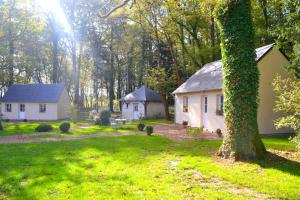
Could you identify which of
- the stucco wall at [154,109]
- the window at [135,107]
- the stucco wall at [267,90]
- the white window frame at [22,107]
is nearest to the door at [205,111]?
the stucco wall at [267,90]

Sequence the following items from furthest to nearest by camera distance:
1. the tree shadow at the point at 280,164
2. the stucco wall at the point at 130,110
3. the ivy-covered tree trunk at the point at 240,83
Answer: the stucco wall at the point at 130,110 → the ivy-covered tree trunk at the point at 240,83 → the tree shadow at the point at 280,164

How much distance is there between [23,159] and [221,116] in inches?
471

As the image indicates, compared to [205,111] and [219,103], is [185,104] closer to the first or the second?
[205,111]

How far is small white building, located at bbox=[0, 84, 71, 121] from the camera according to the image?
33250 millimetres

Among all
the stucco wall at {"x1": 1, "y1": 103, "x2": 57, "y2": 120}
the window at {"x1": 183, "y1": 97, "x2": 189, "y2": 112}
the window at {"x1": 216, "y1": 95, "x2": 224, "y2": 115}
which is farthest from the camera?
the stucco wall at {"x1": 1, "y1": 103, "x2": 57, "y2": 120}

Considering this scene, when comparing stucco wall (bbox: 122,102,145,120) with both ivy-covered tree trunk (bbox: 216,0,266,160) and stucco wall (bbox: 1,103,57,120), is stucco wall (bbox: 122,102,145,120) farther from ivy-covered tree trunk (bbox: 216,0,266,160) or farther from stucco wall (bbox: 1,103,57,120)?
ivy-covered tree trunk (bbox: 216,0,266,160)

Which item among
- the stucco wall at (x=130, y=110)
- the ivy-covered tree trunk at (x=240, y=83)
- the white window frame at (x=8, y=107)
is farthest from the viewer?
the white window frame at (x=8, y=107)

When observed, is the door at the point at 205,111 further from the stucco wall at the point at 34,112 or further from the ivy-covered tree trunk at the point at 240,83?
the stucco wall at the point at 34,112

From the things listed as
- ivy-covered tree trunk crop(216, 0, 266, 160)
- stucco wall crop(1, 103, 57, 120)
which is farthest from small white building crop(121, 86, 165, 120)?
ivy-covered tree trunk crop(216, 0, 266, 160)

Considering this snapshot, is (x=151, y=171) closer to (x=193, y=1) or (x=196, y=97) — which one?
(x=196, y=97)

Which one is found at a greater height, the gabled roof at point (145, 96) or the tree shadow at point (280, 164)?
the gabled roof at point (145, 96)

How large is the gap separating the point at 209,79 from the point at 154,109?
15.2 m

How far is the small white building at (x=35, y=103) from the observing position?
1309 inches

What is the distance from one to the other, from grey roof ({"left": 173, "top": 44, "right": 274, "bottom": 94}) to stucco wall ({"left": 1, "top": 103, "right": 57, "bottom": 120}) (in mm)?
16152
